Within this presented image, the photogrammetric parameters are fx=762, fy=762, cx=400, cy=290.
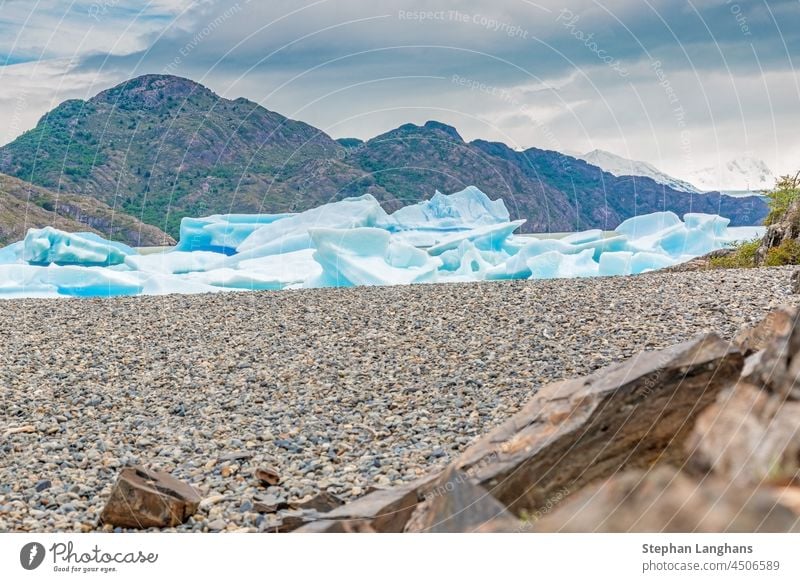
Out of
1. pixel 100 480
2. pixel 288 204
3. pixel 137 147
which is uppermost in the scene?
pixel 137 147

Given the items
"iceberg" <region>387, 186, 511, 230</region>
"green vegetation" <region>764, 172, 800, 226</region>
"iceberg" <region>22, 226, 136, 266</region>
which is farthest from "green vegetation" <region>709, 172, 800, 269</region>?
"iceberg" <region>22, 226, 136, 266</region>

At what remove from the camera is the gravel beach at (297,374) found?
694 cm

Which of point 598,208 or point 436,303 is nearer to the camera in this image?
point 436,303

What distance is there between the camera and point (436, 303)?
14.0m

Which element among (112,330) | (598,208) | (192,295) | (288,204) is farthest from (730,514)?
(598,208)

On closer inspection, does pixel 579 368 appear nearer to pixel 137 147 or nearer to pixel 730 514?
pixel 730 514

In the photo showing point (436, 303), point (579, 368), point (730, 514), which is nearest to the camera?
point (730, 514)

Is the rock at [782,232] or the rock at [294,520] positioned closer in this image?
the rock at [294,520]

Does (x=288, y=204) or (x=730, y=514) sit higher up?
(x=288, y=204)

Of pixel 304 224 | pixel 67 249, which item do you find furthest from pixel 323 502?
pixel 304 224

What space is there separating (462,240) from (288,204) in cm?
920

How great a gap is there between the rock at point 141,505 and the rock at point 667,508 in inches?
112

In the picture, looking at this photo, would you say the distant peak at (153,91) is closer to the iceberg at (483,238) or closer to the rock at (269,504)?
the iceberg at (483,238)

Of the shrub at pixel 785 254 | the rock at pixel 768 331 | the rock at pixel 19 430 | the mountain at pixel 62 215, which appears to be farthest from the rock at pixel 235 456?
the mountain at pixel 62 215
